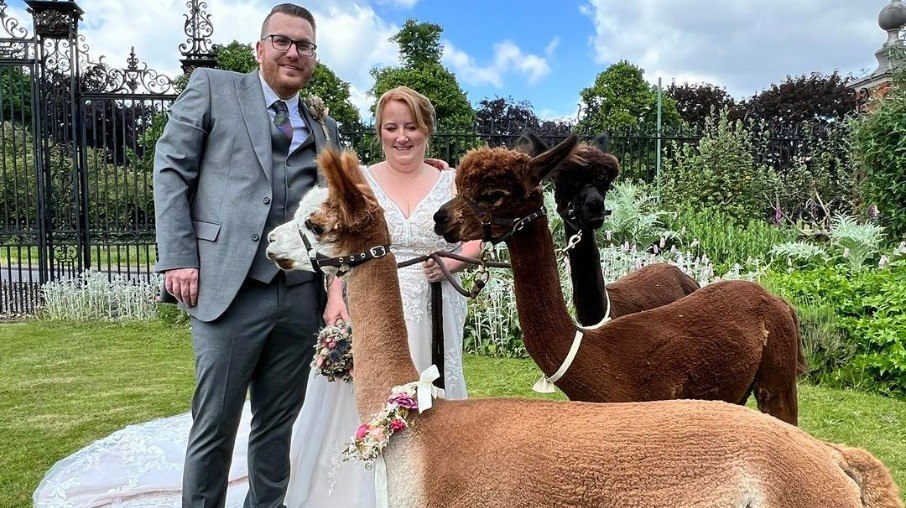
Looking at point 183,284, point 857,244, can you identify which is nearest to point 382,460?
point 183,284

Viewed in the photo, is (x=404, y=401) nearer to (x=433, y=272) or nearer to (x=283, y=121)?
(x=433, y=272)

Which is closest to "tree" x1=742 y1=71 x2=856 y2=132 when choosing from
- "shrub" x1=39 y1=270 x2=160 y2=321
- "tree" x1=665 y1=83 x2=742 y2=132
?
"tree" x1=665 y1=83 x2=742 y2=132

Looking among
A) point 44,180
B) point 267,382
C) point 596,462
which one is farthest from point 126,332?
point 596,462

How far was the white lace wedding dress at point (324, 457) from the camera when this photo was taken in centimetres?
325

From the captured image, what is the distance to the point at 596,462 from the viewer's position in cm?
158

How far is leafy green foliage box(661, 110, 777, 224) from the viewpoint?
37.8ft

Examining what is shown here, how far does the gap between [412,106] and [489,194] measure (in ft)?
3.19

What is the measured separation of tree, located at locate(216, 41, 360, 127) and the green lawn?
12482 millimetres

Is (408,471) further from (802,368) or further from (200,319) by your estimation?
(802,368)

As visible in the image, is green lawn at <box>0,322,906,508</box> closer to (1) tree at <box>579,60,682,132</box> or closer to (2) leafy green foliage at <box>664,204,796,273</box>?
(2) leafy green foliage at <box>664,204,796,273</box>

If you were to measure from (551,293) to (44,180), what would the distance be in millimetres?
11202

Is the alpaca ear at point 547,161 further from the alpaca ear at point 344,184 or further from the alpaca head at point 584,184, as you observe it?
the alpaca ear at point 344,184

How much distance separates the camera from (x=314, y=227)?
6.66 feet

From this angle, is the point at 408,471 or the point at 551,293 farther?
the point at 551,293
